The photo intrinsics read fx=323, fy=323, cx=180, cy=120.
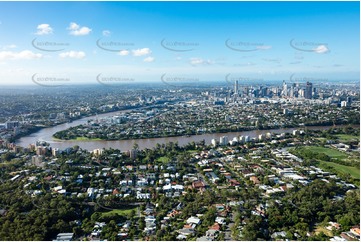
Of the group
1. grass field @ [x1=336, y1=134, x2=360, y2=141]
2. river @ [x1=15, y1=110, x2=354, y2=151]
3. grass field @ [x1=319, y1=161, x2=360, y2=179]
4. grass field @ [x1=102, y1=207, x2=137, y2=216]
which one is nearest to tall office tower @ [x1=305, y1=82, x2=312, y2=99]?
river @ [x1=15, y1=110, x2=354, y2=151]

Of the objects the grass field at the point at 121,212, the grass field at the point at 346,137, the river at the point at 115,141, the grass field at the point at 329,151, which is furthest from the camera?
the river at the point at 115,141

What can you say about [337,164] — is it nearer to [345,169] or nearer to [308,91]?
[345,169]

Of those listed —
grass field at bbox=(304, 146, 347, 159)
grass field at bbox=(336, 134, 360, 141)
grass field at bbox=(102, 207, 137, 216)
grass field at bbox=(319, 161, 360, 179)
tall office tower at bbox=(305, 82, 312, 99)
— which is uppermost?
tall office tower at bbox=(305, 82, 312, 99)

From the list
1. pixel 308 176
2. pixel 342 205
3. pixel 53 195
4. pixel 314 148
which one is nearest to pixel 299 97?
pixel 314 148

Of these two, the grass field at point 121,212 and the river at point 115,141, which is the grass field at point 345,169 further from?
the grass field at point 121,212

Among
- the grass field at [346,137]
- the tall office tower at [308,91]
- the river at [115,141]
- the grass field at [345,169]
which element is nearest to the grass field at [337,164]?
the grass field at [345,169]

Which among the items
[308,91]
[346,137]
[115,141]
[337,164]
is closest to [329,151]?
[337,164]

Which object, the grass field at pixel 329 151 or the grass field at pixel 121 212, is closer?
the grass field at pixel 121 212

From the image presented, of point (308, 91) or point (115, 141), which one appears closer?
point (115, 141)

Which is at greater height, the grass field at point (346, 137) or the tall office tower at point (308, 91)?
the tall office tower at point (308, 91)

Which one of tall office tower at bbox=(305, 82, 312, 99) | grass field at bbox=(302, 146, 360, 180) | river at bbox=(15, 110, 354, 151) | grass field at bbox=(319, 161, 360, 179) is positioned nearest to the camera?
grass field at bbox=(319, 161, 360, 179)

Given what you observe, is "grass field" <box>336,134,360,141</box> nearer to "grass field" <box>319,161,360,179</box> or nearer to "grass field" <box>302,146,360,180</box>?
"grass field" <box>302,146,360,180</box>

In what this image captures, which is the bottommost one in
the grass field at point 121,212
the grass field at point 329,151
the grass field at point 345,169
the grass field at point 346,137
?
the grass field at point 121,212

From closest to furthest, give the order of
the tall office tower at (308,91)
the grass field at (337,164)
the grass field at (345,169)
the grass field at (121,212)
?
the grass field at (121,212)
the grass field at (345,169)
the grass field at (337,164)
the tall office tower at (308,91)
